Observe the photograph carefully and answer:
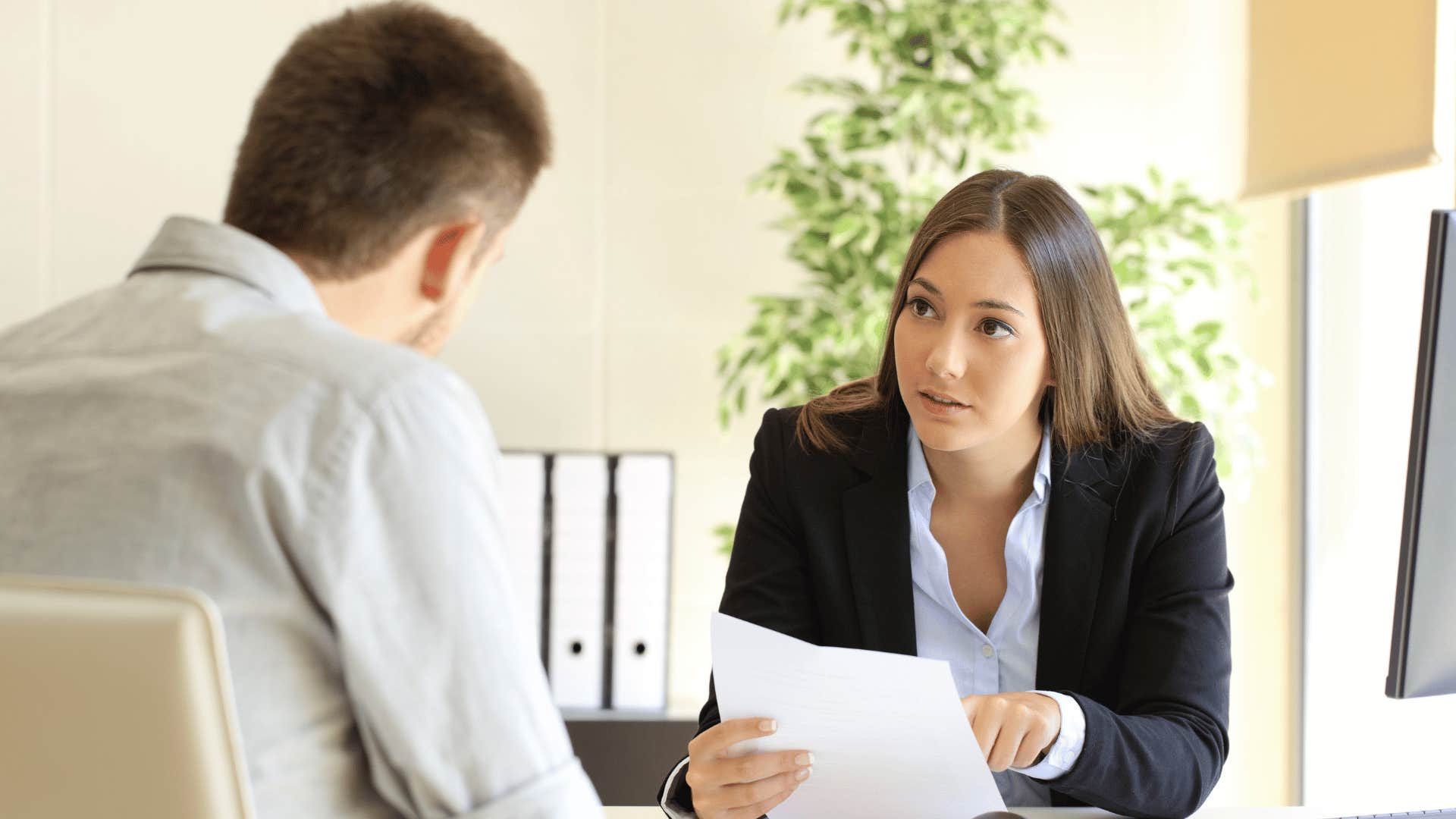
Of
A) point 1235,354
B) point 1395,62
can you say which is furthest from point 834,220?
point 1395,62

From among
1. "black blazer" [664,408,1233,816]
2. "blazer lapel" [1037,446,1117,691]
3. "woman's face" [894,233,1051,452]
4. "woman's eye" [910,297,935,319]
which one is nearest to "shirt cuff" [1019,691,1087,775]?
"black blazer" [664,408,1233,816]

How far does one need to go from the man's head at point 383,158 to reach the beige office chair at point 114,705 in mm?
326

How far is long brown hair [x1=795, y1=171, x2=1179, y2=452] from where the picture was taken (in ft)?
4.75

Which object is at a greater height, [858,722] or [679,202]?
[679,202]

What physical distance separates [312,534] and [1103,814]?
2.93 ft

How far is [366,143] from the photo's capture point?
84cm

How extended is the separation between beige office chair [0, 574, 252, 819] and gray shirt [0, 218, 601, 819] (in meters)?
0.06

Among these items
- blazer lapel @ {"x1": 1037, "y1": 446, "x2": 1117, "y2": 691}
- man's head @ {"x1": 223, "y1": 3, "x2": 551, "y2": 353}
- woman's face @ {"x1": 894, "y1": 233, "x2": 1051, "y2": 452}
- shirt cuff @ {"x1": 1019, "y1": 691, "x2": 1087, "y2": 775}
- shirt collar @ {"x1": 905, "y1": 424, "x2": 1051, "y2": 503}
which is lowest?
shirt cuff @ {"x1": 1019, "y1": 691, "x2": 1087, "y2": 775}

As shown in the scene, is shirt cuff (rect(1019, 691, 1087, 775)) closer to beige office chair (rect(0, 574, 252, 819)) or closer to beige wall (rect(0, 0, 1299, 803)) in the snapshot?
beige office chair (rect(0, 574, 252, 819))

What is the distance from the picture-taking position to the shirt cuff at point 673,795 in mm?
1195

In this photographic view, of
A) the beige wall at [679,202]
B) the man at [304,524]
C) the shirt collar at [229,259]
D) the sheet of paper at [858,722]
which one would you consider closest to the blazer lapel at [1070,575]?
the sheet of paper at [858,722]

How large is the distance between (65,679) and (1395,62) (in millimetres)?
2238

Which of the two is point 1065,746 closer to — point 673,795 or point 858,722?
point 858,722

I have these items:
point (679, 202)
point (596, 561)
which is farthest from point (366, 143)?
point (679, 202)
